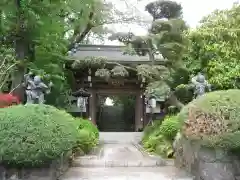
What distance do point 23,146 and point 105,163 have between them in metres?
3.30

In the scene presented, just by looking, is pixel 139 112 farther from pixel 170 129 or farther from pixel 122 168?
pixel 122 168

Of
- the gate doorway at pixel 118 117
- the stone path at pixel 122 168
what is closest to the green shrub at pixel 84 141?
the stone path at pixel 122 168

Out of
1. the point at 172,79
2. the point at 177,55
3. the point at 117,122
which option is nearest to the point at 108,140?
the point at 172,79

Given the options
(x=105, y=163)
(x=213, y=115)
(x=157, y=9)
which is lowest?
(x=105, y=163)

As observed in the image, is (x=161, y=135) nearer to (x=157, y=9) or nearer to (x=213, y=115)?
(x=213, y=115)

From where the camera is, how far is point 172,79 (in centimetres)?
1323

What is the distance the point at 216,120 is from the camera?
6.76 m

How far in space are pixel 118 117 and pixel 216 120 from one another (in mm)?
21415

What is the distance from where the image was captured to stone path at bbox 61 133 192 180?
758cm

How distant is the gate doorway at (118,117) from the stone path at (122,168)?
46.2 ft

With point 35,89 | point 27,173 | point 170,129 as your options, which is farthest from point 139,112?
point 27,173

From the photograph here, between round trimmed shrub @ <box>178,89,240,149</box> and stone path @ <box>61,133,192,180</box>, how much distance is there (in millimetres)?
1312

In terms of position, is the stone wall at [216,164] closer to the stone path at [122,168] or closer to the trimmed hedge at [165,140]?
the stone path at [122,168]

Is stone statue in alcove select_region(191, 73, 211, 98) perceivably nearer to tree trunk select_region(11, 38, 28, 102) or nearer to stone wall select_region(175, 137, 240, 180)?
stone wall select_region(175, 137, 240, 180)
